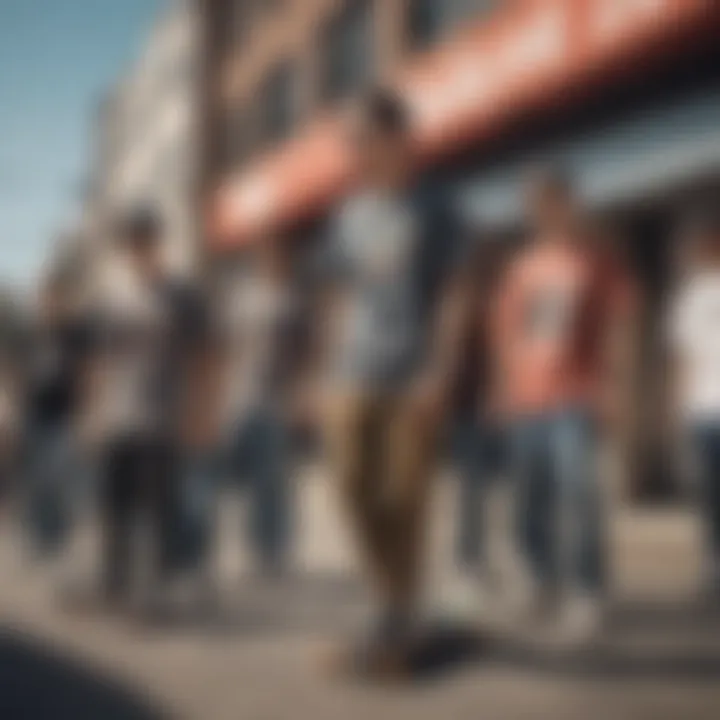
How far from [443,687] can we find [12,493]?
89cm

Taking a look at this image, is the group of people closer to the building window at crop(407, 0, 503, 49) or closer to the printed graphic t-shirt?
the printed graphic t-shirt

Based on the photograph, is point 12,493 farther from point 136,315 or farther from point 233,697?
point 233,697

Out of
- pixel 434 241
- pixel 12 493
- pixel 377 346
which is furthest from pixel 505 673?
pixel 12 493

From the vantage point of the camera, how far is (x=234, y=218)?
197 centimetres

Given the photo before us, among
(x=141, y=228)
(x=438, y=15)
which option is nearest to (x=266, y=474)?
(x=141, y=228)

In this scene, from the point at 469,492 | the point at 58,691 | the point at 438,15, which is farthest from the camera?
the point at 469,492

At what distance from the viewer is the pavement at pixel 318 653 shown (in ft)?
5.77

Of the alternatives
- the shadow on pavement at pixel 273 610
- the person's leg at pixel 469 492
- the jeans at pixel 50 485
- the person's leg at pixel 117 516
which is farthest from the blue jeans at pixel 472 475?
the jeans at pixel 50 485

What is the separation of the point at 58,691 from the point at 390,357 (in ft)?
2.19

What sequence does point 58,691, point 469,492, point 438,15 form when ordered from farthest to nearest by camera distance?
point 469,492 → point 438,15 → point 58,691

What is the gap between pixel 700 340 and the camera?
2131mm

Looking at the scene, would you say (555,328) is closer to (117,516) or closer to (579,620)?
(579,620)

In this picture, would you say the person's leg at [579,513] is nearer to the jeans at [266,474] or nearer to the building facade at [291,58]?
the jeans at [266,474]

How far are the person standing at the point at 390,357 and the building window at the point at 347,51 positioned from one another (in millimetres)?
67
